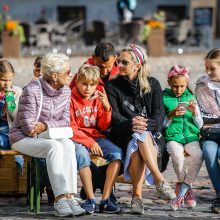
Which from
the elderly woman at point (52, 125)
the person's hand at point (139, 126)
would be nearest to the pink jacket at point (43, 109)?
the elderly woman at point (52, 125)

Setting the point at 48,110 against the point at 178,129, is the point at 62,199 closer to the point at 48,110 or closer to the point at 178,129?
the point at 48,110

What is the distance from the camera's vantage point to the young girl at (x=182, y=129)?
28.7 ft

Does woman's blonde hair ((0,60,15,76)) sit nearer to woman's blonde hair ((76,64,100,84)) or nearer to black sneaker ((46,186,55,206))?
woman's blonde hair ((76,64,100,84))

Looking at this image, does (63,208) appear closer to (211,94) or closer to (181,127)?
(181,127)

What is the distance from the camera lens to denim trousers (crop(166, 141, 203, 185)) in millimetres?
8734

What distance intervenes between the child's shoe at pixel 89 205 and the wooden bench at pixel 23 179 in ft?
1.22

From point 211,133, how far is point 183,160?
1.07ft

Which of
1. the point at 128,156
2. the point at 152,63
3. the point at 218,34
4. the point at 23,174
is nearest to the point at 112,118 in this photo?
the point at 128,156

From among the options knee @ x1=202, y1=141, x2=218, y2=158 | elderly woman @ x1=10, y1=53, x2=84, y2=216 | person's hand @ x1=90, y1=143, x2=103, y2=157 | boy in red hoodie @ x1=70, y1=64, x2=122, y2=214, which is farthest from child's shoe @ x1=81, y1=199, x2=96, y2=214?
knee @ x1=202, y1=141, x2=218, y2=158

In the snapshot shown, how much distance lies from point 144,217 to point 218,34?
30850mm

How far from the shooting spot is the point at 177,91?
8977 mm

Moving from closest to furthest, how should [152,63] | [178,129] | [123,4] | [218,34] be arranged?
[178,129], [152,63], [123,4], [218,34]

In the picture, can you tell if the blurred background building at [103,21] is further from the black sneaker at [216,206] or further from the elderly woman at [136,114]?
the black sneaker at [216,206]

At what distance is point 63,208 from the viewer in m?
8.15
